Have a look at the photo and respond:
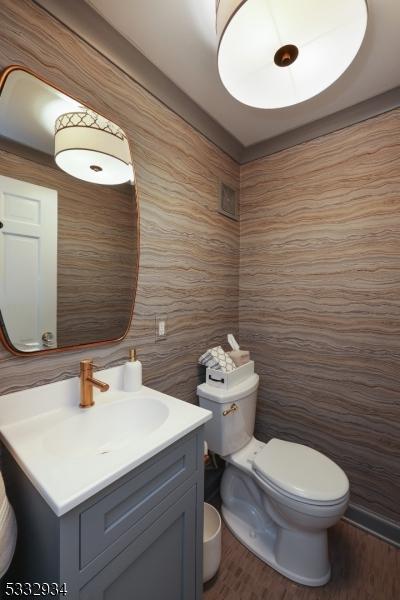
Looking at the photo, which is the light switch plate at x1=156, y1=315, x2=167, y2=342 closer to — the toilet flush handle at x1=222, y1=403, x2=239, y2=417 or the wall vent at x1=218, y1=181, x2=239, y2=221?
the toilet flush handle at x1=222, y1=403, x2=239, y2=417

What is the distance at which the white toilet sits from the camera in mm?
1100

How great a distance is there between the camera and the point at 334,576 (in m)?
1.20

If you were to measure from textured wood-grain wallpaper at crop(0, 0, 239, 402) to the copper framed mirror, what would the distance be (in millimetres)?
66

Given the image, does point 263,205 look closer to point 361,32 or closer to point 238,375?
point 361,32

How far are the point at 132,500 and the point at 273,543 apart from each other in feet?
3.62

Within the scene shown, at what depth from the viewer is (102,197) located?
105cm

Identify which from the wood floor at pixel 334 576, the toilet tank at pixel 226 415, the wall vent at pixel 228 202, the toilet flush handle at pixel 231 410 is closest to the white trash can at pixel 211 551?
the wood floor at pixel 334 576

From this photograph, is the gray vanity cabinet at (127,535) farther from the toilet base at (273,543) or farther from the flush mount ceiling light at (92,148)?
the flush mount ceiling light at (92,148)

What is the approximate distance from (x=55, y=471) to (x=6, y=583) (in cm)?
59

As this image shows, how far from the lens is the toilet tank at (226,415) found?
4.42 ft

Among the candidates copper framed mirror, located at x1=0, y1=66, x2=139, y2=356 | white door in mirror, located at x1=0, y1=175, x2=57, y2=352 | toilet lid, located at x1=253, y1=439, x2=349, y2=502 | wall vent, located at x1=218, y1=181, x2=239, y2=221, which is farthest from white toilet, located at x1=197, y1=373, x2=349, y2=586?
wall vent, located at x1=218, y1=181, x2=239, y2=221

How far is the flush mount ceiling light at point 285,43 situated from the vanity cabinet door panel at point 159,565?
4.81 feet

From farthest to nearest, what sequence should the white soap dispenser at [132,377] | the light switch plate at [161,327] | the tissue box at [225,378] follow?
the tissue box at [225,378] < the light switch plate at [161,327] < the white soap dispenser at [132,377]

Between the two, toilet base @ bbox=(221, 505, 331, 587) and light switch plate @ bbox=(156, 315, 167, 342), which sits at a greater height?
light switch plate @ bbox=(156, 315, 167, 342)
